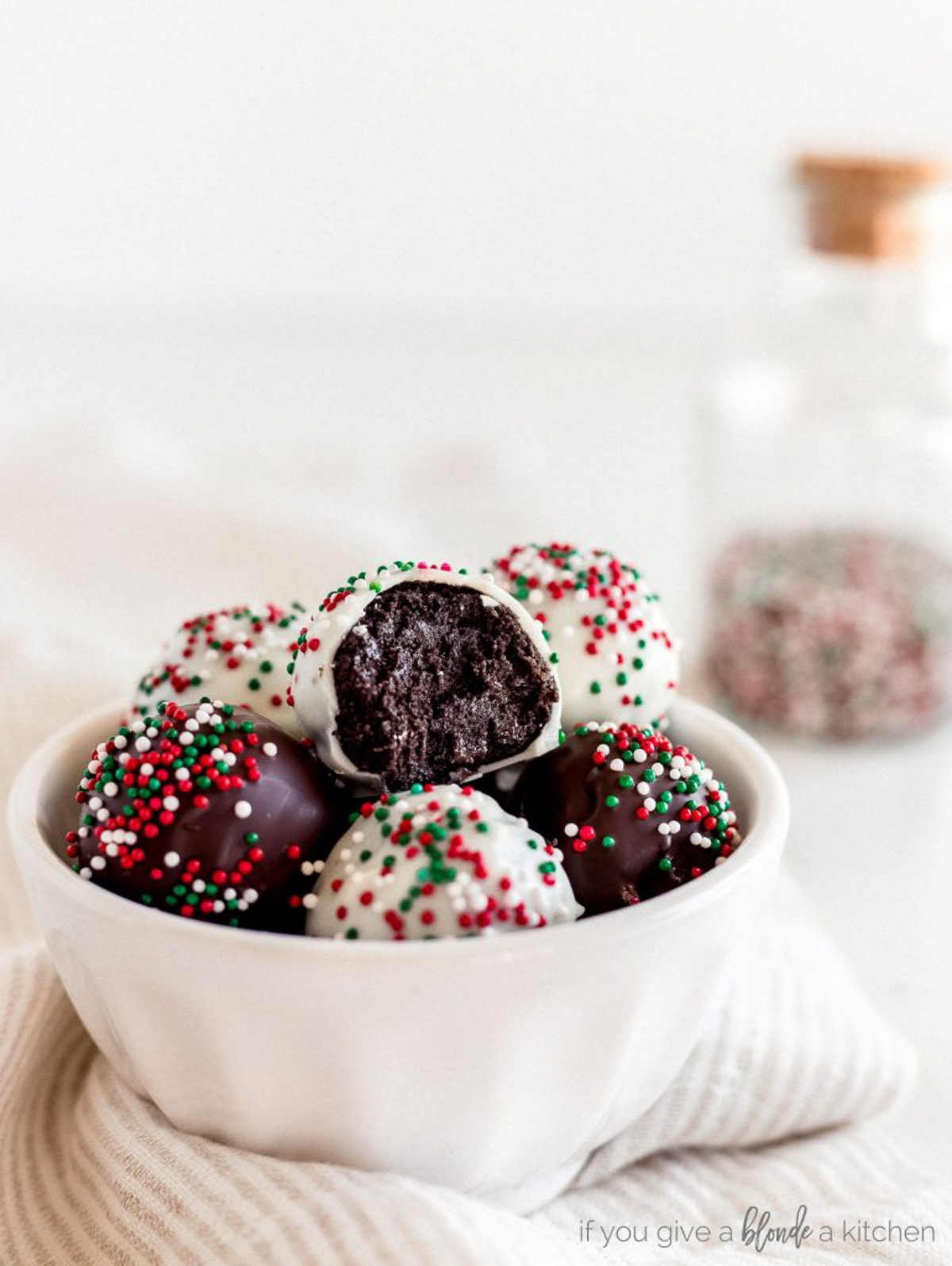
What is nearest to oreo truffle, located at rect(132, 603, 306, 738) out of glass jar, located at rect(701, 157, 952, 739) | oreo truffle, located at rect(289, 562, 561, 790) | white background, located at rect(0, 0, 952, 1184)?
oreo truffle, located at rect(289, 562, 561, 790)

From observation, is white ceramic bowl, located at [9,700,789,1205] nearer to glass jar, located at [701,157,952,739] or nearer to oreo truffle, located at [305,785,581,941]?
oreo truffle, located at [305,785,581,941]

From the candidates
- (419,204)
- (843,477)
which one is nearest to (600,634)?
(843,477)

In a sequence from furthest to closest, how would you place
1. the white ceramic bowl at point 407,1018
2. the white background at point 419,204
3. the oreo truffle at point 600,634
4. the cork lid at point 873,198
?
1. the white background at point 419,204
2. the cork lid at point 873,198
3. the oreo truffle at point 600,634
4. the white ceramic bowl at point 407,1018

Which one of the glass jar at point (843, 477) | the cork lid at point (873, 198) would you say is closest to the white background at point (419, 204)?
the glass jar at point (843, 477)

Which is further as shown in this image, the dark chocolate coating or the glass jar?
the glass jar

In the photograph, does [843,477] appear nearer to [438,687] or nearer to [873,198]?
[873,198]

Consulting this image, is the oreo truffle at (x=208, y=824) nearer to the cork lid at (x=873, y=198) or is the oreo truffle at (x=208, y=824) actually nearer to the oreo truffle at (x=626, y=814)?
the oreo truffle at (x=626, y=814)

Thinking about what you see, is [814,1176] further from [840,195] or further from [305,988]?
[840,195]
